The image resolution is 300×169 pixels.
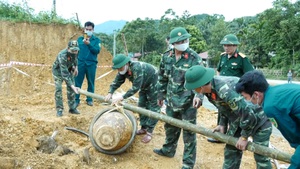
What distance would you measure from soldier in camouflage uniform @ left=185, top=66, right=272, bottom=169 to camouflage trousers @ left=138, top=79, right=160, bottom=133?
5.55 feet

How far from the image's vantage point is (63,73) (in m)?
5.73

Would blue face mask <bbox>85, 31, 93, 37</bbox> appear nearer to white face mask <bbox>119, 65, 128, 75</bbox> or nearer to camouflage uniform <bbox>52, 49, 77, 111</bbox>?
camouflage uniform <bbox>52, 49, 77, 111</bbox>

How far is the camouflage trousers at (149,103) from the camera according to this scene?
4.95m

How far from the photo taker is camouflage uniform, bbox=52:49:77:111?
576cm

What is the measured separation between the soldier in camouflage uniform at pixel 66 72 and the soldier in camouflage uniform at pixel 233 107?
3.07m

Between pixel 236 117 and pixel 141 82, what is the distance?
5.18 ft

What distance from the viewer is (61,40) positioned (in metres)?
13.2

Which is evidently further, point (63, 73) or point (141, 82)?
point (63, 73)

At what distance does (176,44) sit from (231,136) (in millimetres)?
1317

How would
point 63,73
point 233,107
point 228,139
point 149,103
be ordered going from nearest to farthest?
point 233,107 < point 228,139 < point 149,103 < point 63,73

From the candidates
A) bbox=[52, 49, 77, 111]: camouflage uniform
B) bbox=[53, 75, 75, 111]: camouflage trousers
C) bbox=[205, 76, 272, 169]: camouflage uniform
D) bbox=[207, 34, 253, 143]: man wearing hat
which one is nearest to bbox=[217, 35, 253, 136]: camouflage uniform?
bbox=[207, 34, 253, 143]: man wearing hat

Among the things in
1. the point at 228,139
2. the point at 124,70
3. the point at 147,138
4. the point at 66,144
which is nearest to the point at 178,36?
the point at 124,70

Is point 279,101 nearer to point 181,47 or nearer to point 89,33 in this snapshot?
point 181,47

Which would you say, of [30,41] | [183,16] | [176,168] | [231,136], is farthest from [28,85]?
[183,16]
